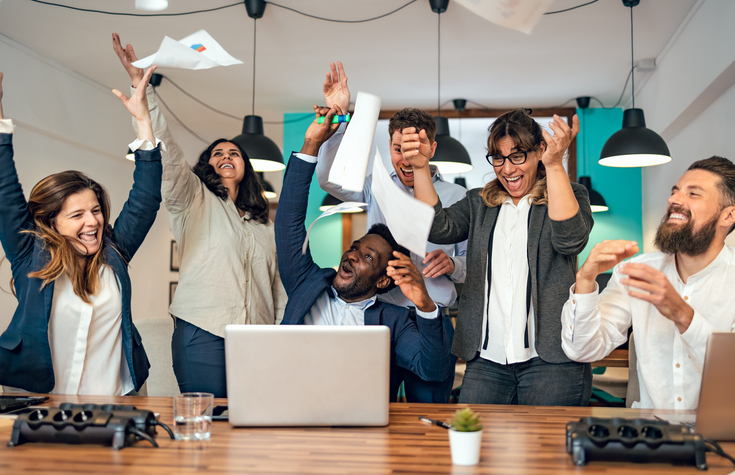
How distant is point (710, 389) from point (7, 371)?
1.94m

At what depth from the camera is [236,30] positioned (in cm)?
441

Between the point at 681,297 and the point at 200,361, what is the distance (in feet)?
5.63

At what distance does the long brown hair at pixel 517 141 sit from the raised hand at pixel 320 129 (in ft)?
1.84

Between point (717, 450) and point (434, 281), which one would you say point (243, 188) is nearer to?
point (434, 281)

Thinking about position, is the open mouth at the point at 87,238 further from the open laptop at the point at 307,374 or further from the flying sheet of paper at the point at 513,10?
the flying sheet of paper at the point at 513,10

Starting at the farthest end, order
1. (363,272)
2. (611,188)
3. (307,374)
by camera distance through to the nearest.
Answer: (611,188) → (363,272) → (307,374)

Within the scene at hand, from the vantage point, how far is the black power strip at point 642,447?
1.13 m

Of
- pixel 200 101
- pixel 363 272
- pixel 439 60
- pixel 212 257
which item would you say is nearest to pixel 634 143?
pixel 439 60

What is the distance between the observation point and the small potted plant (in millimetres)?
1125

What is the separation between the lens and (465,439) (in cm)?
112

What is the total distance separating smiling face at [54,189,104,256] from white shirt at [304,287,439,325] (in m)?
0.80

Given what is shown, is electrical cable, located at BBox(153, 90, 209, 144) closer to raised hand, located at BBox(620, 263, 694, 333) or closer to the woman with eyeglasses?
the woman with eyeglasses

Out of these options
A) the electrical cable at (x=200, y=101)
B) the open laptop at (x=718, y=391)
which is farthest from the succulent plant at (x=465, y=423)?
the electrical cable at (x=200, y=101)

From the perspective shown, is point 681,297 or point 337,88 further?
point 337,88
